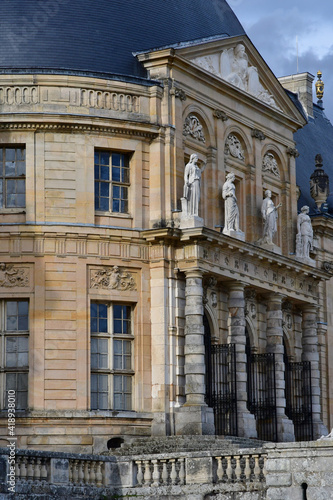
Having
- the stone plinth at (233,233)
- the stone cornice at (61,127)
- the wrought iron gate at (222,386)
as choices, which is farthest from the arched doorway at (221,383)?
the stone cornice at (61,127)

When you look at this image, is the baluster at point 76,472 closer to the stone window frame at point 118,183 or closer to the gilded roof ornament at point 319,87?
the stone window frame at point 118,183

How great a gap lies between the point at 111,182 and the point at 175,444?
7.28 metres

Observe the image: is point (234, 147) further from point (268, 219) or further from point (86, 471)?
point (86, 471)

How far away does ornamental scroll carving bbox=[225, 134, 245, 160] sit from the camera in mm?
38531

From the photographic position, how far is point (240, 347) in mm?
36438

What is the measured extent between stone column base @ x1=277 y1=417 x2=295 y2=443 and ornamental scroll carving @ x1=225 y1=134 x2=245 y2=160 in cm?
775

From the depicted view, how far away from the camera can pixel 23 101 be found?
1339 inches

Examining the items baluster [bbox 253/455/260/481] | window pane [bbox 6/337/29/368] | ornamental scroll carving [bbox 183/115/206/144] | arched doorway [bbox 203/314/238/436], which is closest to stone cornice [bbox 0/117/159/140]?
ornamental scroll carving [bbox 183/115/206/144]

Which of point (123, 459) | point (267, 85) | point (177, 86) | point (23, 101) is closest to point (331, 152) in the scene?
point (267, 85)

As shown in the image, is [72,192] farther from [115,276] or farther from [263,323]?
[263,323]

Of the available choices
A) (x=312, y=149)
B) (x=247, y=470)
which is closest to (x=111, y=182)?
(x=247, y=470)

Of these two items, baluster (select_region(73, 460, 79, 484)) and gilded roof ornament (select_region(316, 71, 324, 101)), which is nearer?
baluster (select_region(73, 460, 79, 484))

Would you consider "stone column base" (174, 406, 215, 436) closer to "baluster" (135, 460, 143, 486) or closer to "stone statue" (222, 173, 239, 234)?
"baluster" (135, 460, 143, 486)

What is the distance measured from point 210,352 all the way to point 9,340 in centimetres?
576
